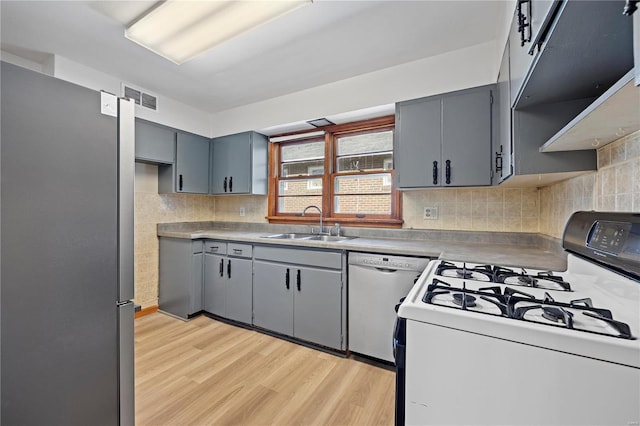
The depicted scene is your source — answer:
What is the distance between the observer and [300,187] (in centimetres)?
326

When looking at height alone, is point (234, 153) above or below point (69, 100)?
above

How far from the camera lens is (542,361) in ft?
2.18

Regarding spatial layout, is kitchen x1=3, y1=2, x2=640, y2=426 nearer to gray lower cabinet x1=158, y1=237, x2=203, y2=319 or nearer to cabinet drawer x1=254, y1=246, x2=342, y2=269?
gray lower cabinet x1=158, y1=237, x2=203, y2=319

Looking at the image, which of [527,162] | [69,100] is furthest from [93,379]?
[527,162]

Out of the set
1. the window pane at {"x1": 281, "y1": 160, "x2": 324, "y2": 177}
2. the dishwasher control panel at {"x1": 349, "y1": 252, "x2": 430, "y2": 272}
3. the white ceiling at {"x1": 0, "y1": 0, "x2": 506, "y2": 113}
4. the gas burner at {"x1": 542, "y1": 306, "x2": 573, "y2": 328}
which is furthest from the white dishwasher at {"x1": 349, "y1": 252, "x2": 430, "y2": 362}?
A: the white ceiling at {"x1": 0, "y1": 0, "x2": 506, "y2": 113}

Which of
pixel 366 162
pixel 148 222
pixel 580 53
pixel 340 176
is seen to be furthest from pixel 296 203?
pixel 580 53

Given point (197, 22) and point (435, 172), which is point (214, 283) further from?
point (435, 172)

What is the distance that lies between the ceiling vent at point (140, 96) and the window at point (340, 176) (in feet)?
4.43

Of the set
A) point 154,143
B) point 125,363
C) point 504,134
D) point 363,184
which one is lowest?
point 125,363

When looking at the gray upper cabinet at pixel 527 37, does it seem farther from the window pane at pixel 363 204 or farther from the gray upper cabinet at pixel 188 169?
the gray upper cabinet at pixel 188 169

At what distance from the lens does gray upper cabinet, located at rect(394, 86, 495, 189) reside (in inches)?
78.8

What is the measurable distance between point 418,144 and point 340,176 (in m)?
0.96

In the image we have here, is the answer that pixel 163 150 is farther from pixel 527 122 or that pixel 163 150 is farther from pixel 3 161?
pixel 527 122

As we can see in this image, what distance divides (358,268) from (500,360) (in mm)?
1461
